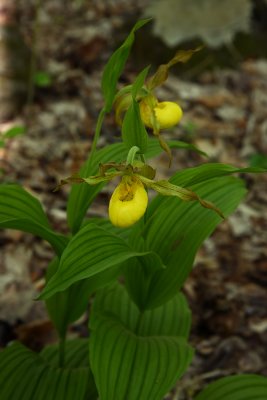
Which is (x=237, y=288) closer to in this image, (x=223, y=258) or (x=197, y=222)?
(x=223, y=258)

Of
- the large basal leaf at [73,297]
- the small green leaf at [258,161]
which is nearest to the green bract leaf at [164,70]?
the large basal leaf at [73,297]

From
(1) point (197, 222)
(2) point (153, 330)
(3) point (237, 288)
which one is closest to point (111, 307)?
(2) point (153, 330)

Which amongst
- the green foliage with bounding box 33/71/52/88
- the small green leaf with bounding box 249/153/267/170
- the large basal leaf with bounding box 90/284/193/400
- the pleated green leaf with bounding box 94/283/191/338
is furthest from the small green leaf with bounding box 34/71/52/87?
the large basal leaf with bounding box 90/284/193/400

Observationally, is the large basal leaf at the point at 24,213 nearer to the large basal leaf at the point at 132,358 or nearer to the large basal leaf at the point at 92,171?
the large basal leaf at the point at 92,171

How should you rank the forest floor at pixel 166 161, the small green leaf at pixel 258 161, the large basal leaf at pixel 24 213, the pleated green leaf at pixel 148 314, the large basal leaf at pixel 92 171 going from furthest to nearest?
the small green leaf at pixel 258 161
the forest floor at pixel 166 161
the pleated green leaf at pixel 148 314
the large basal leaf at pixel 92 171
the large basal leaf at pixel 24 213

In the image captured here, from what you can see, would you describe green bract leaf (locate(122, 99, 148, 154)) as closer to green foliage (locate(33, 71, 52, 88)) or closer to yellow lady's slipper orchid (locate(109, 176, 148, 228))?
yellow lady's slipper orchid (locate(109, 176, 148, 228))

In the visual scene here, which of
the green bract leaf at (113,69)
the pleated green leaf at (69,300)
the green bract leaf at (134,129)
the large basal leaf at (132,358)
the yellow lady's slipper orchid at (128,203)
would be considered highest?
the green bract leaf at (113,69)
